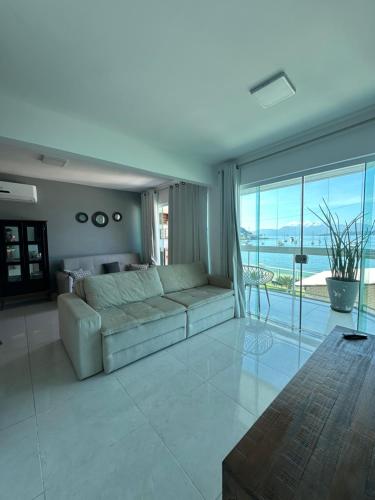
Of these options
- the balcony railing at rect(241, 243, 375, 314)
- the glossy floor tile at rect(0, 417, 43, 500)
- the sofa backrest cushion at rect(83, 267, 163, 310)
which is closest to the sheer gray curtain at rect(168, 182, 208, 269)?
the balcony railing at rect(241, 243, 375, 314)

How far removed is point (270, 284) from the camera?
3.29 metres

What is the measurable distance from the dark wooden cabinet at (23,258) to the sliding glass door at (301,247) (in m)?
3.73

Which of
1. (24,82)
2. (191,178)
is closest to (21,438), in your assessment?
(24,82)

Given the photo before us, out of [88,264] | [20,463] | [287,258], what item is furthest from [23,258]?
[287,258]

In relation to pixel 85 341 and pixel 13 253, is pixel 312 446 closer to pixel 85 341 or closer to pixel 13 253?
pixel 85 341

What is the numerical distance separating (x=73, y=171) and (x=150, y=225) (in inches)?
78.6

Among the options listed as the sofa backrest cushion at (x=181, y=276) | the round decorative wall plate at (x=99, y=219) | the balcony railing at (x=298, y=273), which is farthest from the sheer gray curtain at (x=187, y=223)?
the round decorative wall plate at (x=99, y=219)

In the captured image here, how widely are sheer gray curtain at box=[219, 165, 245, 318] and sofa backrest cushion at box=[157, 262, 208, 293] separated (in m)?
0.46

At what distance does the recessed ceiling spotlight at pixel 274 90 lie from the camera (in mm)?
1604

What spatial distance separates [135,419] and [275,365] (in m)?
1.35

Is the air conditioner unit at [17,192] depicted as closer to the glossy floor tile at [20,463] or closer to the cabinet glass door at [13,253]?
the cabinet glass door at [13,253]

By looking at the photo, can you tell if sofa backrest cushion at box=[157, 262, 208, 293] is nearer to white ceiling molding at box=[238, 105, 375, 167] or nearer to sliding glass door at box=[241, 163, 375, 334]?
sliding glass door at box=[241, 163, 375, 334]

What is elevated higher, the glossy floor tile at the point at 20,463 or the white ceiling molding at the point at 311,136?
the white ceiling molding at the point at 311,136

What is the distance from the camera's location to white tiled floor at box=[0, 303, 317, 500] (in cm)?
109
